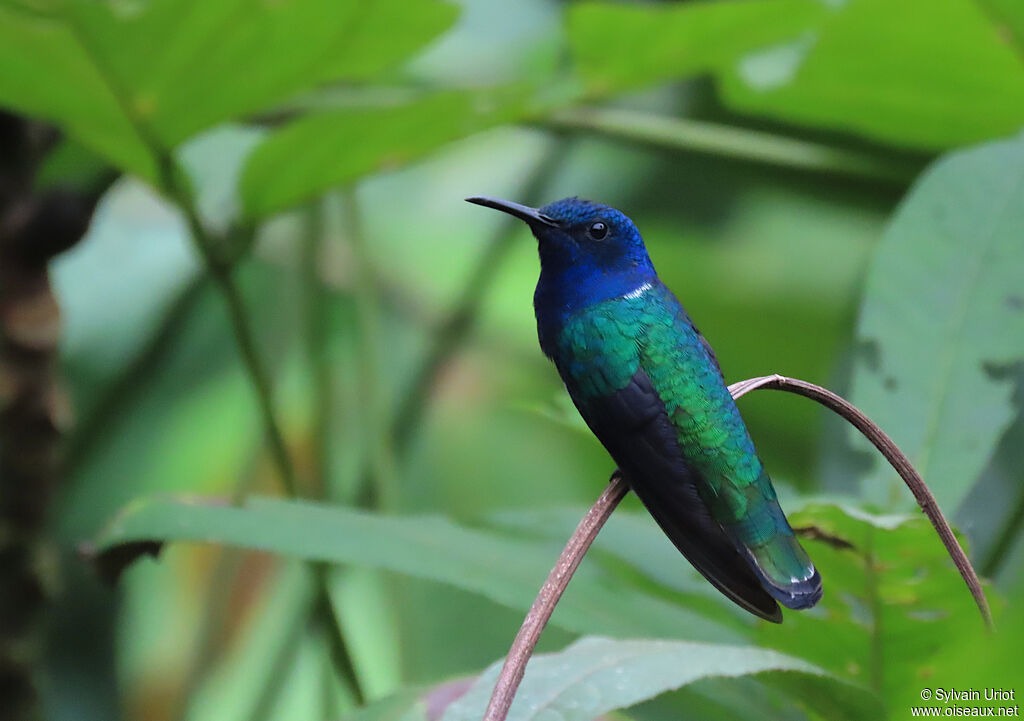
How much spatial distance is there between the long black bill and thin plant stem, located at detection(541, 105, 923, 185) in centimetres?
121

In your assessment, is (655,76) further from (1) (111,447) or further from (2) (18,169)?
(1) (111,447)

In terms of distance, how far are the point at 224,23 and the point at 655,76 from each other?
657mm

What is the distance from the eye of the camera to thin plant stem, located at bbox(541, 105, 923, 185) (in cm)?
195

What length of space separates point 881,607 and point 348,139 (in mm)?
809

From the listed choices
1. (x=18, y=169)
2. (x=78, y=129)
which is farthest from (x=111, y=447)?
(x=78, y=129)

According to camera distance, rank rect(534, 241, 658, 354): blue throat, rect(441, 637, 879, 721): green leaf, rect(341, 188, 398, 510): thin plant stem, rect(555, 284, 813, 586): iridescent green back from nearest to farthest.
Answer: rect(441, 637, 879, 721): green leaf, rect(555, 284, 813, 586): iridescent green back, rect(534, 241, 658, 354): blue throat, rect(341, 188, 398, 510): thin plant stem

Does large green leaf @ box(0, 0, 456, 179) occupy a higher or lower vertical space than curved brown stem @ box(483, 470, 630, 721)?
higher

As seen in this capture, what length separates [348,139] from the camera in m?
1.23

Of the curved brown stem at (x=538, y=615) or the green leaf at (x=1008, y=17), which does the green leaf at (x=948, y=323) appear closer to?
the green leaf at (x=1008, y=17)

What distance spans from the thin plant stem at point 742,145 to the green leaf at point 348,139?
0.72m

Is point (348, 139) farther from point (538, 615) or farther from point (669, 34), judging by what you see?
point (538, 615)

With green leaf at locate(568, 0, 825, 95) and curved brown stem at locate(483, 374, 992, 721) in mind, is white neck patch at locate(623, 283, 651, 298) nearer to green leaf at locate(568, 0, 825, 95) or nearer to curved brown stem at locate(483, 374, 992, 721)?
curved brown stem at locate(483, 374, 992, 721)

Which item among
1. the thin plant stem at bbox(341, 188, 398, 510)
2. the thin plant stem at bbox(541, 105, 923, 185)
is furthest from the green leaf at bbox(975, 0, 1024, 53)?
the thin plant stem at bbox(341, 188, 398, 510)

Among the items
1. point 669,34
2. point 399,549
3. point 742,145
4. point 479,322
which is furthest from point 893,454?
point 479,322
